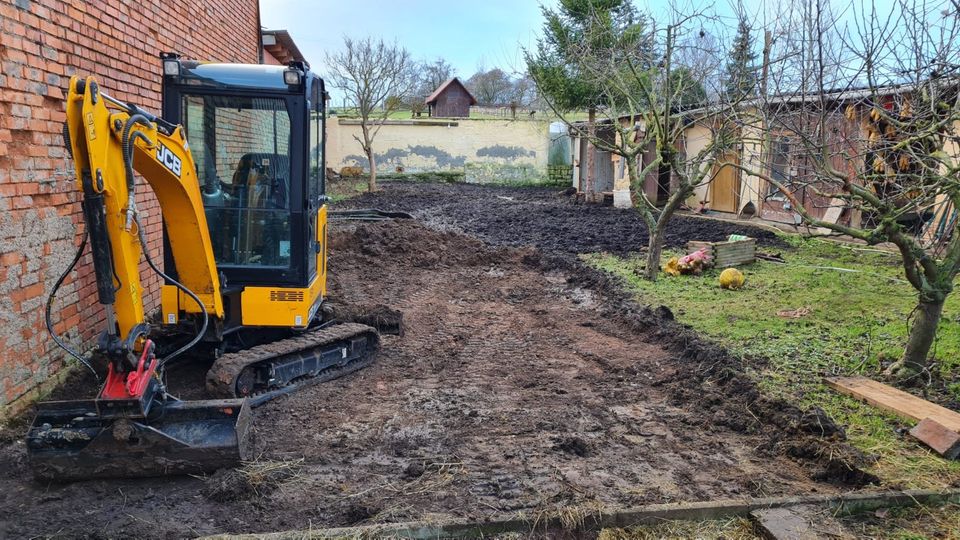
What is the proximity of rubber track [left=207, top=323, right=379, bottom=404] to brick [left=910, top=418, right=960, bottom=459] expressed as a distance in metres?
4.38

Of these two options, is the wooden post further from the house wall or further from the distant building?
the distant building

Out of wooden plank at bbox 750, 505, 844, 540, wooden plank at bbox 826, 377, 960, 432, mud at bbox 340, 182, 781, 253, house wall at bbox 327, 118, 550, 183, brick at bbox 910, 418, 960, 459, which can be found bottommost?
wooden plank at bbox 750, 505, 844, 540

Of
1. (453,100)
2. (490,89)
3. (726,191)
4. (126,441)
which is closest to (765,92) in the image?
(126,441)

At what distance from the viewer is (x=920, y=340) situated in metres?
5.13

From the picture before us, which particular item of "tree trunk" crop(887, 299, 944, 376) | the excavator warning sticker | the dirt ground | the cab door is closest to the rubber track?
the dirt ground

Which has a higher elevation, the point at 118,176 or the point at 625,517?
the point at 118,176

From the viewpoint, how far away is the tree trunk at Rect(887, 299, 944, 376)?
5.04 metres

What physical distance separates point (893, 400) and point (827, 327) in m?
2.11

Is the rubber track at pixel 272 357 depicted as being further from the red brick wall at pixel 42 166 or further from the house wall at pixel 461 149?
the house wall at pixel 461 149

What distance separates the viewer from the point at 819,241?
1238 centimetres

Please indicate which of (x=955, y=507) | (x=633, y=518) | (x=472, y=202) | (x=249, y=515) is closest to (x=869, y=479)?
(x=955, y=507)

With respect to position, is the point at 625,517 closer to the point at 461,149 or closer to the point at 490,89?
the point at 461,149

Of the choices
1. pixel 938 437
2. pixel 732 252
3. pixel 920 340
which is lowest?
pixel 938 437

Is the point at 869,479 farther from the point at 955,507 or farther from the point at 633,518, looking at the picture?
the point at 633,518
